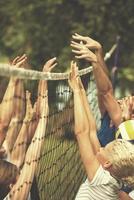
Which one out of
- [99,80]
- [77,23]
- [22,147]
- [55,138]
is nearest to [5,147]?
[22,147]

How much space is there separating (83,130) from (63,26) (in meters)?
18.3

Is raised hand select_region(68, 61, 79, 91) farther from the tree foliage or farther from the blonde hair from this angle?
the tree foliage

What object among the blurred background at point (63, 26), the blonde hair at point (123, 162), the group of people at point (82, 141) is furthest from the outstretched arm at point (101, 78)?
the blurred background at point (63, 26)

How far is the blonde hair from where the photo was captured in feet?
19.3

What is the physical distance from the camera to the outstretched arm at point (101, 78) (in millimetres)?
7668

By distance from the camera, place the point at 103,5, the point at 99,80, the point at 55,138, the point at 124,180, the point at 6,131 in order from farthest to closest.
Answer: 1. the point at 103,5
2. the point at 55,138
3. the point at 99,80
4. the point at 6,131
5. the point at 124,180

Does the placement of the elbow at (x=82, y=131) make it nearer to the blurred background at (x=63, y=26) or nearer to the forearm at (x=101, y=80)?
the forearm at (x=101, y=80)

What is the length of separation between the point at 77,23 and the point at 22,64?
17398 mm

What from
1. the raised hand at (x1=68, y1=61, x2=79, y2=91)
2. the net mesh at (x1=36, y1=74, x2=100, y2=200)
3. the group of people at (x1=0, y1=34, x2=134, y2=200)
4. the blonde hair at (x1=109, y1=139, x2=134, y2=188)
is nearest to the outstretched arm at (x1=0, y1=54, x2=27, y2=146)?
the group of people at (x1=0, y1=34, x2=134, y2=200)

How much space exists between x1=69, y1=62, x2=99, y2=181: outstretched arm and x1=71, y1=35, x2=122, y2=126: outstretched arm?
2.14ft

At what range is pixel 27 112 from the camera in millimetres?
7109

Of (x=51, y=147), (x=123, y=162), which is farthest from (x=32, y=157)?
(x=51, y=147)

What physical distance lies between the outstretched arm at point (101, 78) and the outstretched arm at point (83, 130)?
0.65 meters

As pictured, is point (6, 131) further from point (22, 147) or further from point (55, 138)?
point (55, 138)
